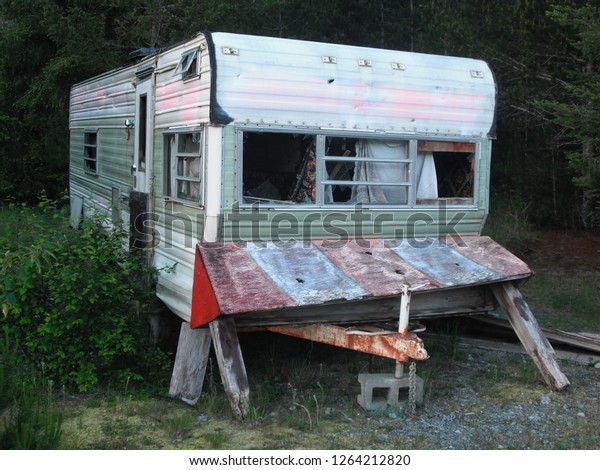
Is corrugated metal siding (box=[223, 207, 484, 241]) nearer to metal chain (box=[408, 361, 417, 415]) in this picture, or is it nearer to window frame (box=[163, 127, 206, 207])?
window frame (box=[163, 127, 206, 207])

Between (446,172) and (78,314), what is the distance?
418 cm

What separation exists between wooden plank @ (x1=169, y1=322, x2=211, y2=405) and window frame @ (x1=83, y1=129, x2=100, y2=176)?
526cm

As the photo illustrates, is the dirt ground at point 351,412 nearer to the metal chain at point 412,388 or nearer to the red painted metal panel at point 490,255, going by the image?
the metal chain at point 412,388

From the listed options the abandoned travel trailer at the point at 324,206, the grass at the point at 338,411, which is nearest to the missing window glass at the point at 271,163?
the abandoned travel trailer at the point at 324,206

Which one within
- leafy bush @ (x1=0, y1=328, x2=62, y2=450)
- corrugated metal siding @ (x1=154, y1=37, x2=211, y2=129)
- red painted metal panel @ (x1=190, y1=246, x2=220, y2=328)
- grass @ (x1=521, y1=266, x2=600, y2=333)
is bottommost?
grass @ (x1=521, y1=266, x2=600, y2=333)

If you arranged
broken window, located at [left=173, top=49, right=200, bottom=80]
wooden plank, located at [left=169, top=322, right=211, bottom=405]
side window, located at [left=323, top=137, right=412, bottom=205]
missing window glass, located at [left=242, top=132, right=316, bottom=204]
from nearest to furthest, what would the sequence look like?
wooden plank, located at [left=169, top=322, right=211, bottom=405], broken window, located at [left=173, top=49, right=200, bottom=80], side window, located at [left=323, top=137, right=412, bottom=205], missing window glass, located at [left=242, top=132, right=316, bottom=204]

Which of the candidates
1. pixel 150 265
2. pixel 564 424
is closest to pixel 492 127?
pixel 564 424

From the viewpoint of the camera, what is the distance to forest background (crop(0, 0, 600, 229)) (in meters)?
13.0

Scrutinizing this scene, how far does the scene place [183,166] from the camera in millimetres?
7043

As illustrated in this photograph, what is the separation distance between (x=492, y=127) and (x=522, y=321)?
206 centimetres

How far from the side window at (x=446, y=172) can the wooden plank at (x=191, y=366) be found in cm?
261

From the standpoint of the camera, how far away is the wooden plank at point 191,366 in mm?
6109

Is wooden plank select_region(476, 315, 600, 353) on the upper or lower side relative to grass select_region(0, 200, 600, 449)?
upper

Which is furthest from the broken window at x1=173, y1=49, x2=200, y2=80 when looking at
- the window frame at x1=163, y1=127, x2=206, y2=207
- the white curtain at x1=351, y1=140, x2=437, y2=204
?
the white curtain at x1=351, y1=140, x2=437, y2=204
